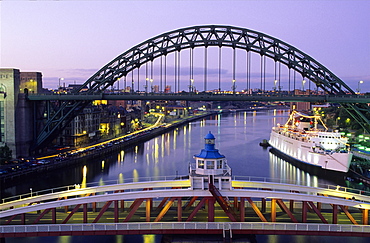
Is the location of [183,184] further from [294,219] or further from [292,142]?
[292,142]

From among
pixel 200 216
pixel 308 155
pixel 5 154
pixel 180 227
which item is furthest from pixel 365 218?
pixel 5 154

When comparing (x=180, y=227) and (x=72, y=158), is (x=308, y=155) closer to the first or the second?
(x=72, y=158)

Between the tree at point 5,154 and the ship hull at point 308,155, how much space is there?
24391 mm

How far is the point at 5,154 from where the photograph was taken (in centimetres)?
3148

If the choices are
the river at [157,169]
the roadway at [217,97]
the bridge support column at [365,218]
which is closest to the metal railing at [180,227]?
the bridge support column at [365,218]

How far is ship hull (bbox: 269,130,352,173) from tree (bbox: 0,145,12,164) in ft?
80.0

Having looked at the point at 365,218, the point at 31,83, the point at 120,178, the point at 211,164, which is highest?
the point at 31,83

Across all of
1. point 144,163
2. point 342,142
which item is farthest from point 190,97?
point 342,142

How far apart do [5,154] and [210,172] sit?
2270 cm

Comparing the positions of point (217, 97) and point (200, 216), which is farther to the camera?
point (217, 97)

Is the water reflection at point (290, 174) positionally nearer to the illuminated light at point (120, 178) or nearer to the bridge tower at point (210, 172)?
the illuminated light at point (120, 178)

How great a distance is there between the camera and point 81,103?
122 feet

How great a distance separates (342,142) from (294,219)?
24132 mm

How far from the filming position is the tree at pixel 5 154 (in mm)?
30883
